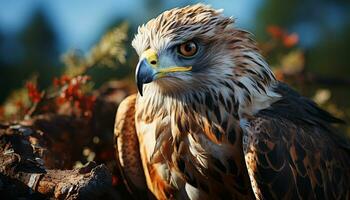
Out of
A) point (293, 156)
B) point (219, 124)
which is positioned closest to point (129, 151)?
point (219, 124)

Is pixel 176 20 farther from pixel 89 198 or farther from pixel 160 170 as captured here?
pixel 89 198

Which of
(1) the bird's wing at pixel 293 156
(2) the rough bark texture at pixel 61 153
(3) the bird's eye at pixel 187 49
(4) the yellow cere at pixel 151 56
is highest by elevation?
(4) the yellow cere at pixel 151 56

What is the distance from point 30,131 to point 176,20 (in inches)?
51.8

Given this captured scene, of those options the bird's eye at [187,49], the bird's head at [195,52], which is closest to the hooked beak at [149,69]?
the bird's head at [195,52]

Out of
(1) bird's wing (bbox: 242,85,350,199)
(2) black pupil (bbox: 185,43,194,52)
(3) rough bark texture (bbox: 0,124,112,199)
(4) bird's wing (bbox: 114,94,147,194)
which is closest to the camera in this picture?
(3) rough bark texture (bbox: 0,124,112,199)

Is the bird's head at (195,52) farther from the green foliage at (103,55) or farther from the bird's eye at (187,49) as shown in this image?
the green foliage at (103,55)

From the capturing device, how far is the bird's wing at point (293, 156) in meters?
3.97

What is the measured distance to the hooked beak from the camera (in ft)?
13.0

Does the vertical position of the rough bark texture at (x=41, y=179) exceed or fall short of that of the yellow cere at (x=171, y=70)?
it falls short

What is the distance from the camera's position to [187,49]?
4.22 meters

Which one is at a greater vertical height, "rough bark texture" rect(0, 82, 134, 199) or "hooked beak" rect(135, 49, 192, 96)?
"hooked beak" rect(135, 49, 192, 96)

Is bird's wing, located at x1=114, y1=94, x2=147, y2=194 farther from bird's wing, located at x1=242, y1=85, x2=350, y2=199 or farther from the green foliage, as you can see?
bird's wing, located at x1=242, y1=85, x2=350, y2=199

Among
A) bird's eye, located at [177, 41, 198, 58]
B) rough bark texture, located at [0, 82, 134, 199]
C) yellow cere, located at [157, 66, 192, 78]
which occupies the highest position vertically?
bird's eye, located at [177, 41, 198, 58]

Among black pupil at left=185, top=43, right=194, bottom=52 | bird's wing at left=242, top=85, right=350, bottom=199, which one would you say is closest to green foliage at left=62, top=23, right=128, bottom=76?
black pupil at left=185, top=43, right=194, bottom=52
